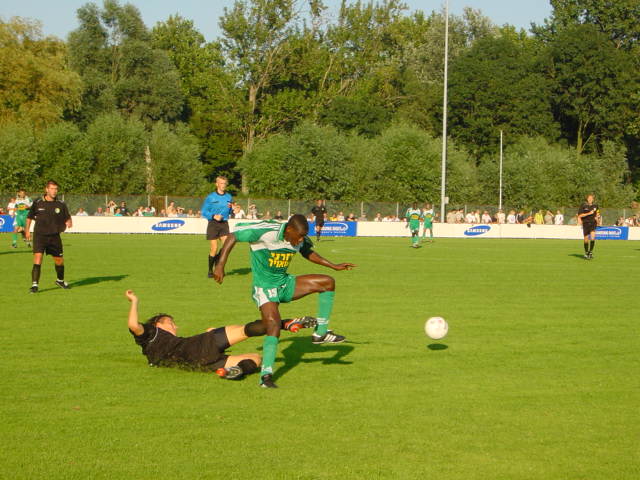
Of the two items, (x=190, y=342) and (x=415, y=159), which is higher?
(x=415, y=159)

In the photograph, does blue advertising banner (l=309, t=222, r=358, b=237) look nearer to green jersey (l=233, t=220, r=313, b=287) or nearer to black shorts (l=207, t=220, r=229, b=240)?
black shorts (l=207, t=220, r=229, b=240)

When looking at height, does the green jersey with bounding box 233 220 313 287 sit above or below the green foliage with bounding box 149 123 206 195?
below

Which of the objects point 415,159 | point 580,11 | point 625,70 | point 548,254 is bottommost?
point 548,254

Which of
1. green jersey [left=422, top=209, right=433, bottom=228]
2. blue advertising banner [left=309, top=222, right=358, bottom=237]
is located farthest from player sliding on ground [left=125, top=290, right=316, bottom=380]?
blue advertising banner [left=309, top=222, right=358, bottom=237]

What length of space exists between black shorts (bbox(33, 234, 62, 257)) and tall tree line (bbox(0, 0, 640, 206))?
41.3 m

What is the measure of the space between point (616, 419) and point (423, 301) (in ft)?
25.1

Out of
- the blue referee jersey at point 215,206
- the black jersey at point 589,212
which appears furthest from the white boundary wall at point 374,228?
the blue referee jersey at point 215,206

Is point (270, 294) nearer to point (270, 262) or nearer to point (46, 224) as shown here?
point (270, 262)

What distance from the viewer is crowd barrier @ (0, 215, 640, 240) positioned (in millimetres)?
43719

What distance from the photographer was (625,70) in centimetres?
7888

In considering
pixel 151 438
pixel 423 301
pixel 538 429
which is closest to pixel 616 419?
pixel 538 429

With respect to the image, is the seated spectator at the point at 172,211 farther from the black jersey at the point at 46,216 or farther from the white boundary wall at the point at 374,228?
the black jersey at the point at 46,216

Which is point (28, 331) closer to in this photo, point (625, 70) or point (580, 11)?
point (625, 70)

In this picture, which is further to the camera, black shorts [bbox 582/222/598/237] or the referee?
black shorts [bbox 582/222/598/237]
